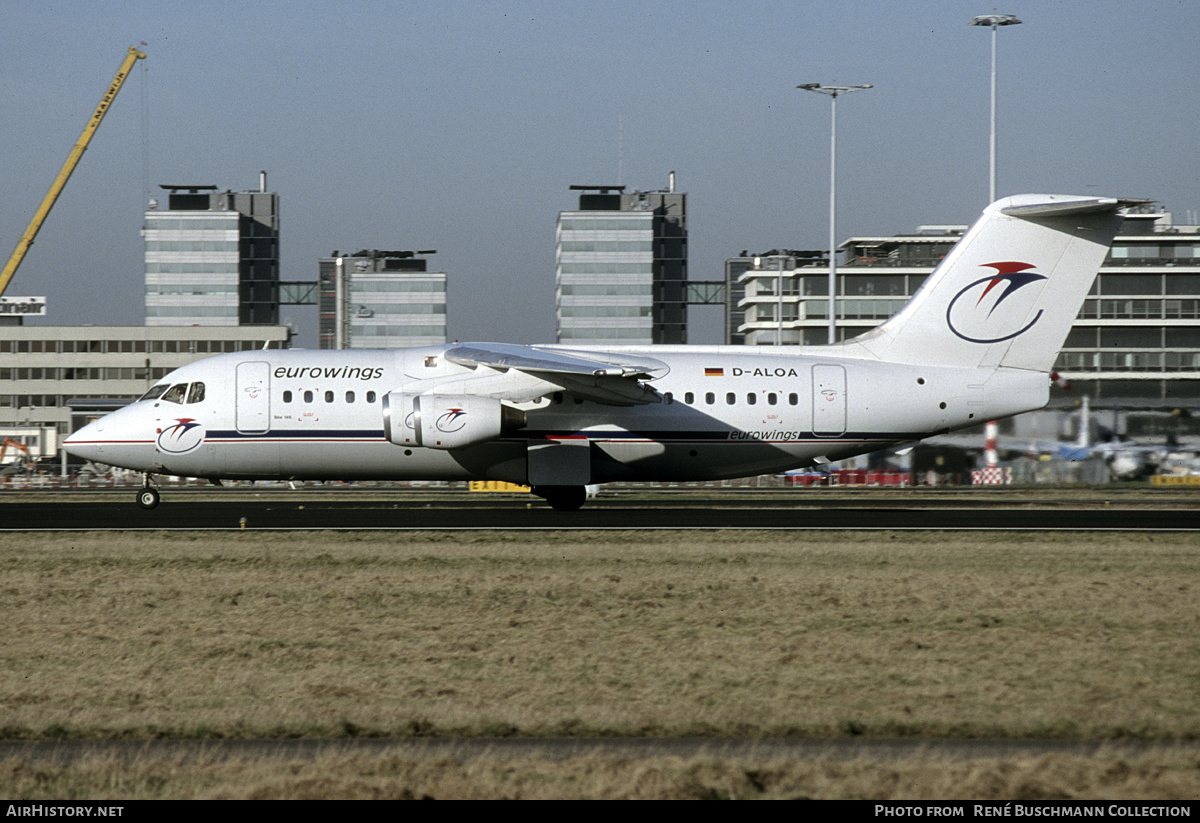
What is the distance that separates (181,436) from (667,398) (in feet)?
39.9

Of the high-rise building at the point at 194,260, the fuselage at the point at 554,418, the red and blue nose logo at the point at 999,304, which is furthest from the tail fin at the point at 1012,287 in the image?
the high-rise building at the point at 194,260

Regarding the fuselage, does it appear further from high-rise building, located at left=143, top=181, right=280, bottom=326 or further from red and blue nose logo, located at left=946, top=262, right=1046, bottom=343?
high-rise building, located at left=143, top=181, right=280, bottom=326

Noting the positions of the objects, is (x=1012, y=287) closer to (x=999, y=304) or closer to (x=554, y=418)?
(x=999, y=304)

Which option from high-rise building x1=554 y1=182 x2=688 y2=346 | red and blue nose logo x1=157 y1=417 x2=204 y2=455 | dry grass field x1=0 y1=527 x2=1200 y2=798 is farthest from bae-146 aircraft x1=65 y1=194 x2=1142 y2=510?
high-rise building x1=554 y1=182 x2=688 y2=346

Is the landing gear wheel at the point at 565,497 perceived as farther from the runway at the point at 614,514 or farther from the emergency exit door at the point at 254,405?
the emergency exit door at the point at 254,405

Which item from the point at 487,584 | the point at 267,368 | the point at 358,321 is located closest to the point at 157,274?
the point at 358,321

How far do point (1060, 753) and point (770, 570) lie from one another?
948 centimetres

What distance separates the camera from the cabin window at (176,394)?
29422mm

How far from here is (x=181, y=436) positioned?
1144 inches

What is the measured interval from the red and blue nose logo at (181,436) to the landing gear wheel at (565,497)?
8.65 m

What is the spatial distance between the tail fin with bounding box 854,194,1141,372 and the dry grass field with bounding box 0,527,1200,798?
10932mm

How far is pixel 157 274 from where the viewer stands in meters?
165

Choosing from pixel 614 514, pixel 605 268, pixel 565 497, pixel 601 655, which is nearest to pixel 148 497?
pixel 565 497

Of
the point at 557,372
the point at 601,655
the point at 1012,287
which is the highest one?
the point at 1012,287
